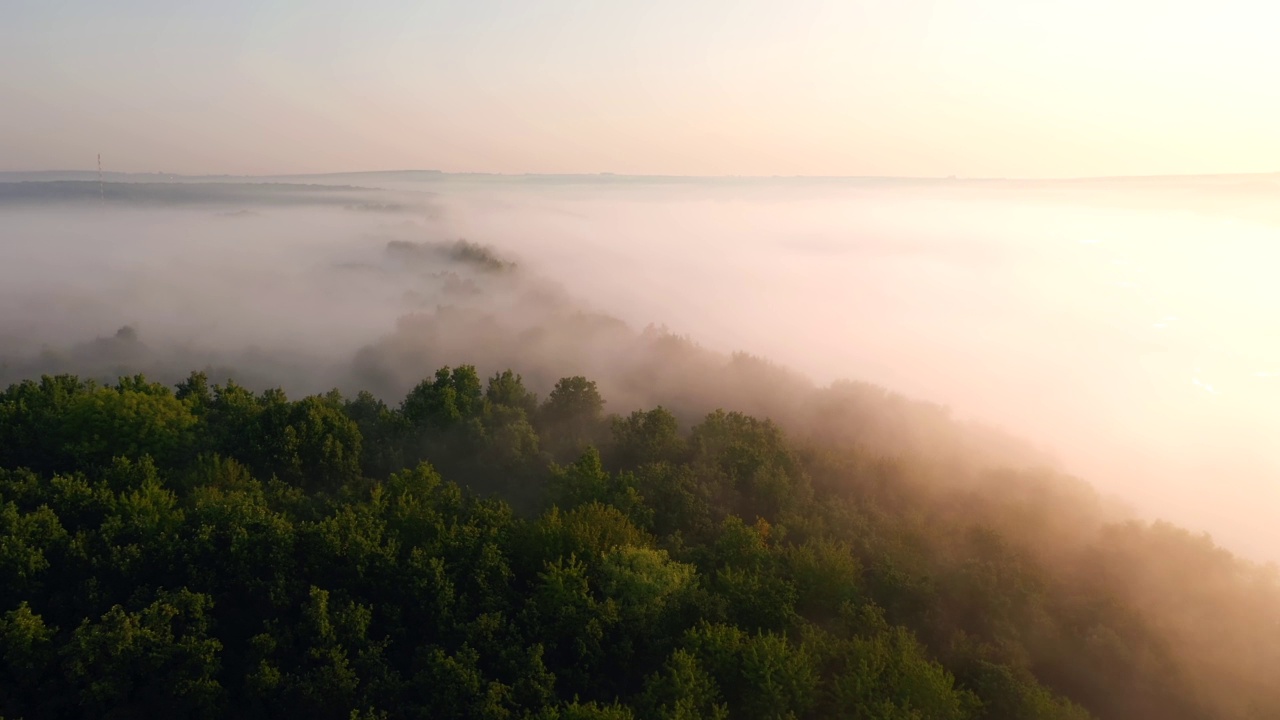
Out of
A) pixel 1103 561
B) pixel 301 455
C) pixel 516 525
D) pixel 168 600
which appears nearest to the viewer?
pixel 168 600

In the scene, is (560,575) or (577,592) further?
(560,575)

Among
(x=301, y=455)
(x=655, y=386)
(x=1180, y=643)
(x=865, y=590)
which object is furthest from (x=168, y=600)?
(x=655, y=386)

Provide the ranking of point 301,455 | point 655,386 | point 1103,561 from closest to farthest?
point 1103,561 → point 301,455 → point 655,386

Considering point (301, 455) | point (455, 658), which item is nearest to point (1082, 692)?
point (455, 658)

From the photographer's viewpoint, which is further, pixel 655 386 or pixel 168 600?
pixel 655 386

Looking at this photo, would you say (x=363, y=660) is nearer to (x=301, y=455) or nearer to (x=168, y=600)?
(x=168, y=600)

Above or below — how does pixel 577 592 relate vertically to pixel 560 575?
below

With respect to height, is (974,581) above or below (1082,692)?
above
